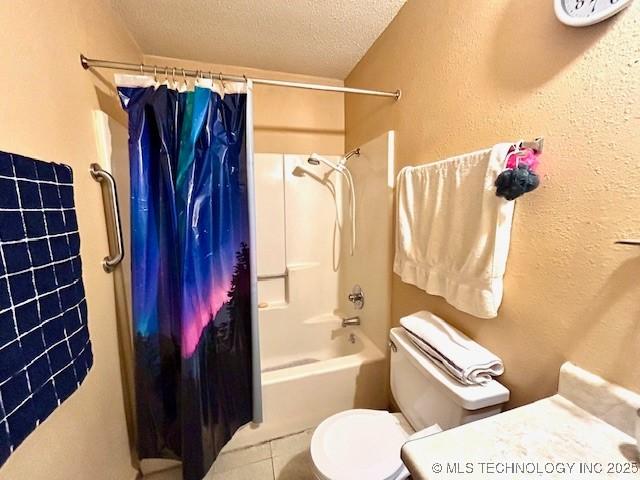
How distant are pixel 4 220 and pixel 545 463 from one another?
1.30 m

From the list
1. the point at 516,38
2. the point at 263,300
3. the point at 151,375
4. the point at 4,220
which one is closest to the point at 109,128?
the point at 4,220

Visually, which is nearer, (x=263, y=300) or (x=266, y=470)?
(x=266, y=470)

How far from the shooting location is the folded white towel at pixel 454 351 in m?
0.89

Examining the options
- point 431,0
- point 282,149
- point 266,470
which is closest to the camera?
point 431,0

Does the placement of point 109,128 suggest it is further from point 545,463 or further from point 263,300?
point 545,463

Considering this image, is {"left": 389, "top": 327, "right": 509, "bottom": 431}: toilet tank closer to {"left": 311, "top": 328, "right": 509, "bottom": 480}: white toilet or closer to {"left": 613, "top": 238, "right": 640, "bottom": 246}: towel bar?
{"left": 311, "top": 328, "right": 509, "bottom": 480}: white toilet

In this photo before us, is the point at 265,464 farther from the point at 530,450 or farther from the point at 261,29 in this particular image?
the point at 261,29

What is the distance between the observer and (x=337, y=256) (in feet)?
7.34

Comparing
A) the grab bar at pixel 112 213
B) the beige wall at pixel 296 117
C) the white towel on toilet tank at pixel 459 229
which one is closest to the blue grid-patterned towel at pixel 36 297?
the grab bar at pixel 112 213

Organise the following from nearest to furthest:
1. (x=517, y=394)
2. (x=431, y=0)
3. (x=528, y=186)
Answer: (x=528, y=186) → (x=517, y=394) → (x=431, y=0)

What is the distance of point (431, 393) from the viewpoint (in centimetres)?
101

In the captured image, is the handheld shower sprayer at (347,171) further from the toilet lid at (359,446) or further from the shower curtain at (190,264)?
the toilet lid at (359,446)

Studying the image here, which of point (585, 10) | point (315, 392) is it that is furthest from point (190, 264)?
point (585, 10)

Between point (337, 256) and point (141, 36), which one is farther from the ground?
point (141, 36)
